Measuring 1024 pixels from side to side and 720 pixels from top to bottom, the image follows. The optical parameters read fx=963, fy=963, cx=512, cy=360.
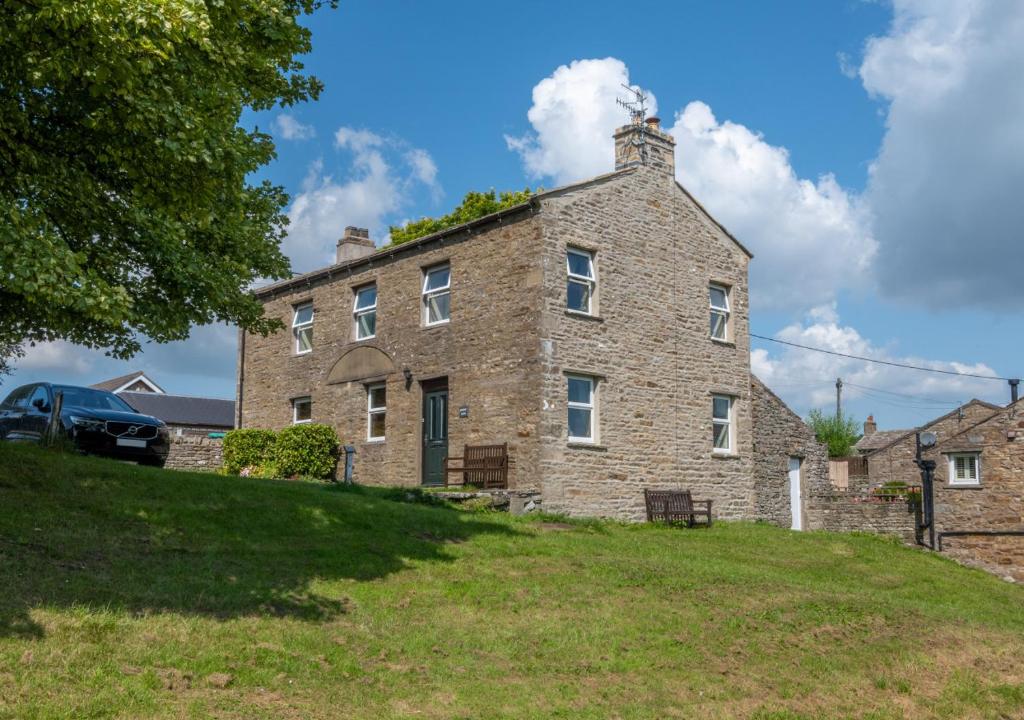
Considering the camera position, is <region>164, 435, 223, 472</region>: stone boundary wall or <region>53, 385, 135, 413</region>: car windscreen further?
<region>164, 435, 223, 472</region>: stone boundary wall

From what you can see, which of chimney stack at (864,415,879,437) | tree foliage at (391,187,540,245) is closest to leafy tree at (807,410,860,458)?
chimney stack at (864,415,879,437)

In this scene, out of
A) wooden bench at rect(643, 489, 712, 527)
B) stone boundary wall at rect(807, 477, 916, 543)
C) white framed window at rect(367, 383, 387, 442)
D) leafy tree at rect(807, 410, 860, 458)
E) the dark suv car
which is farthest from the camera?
leafy tree at rect(807, 410, 860, 458)

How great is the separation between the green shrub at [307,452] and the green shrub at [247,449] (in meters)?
0.52

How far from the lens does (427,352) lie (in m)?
23.9

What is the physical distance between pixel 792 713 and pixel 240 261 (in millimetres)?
10557

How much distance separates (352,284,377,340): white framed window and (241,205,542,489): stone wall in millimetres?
218

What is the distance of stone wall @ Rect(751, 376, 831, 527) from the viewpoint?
27328 millimetres

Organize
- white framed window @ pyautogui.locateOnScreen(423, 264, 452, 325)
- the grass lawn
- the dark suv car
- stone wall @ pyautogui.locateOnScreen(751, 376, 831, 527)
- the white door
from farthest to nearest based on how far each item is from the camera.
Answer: the white door → stone wall @ pyautogui.locateOnScreen(751, 376, 831, 527) → white framed window @ pyautogui.locateOnScreen(423, 264, 452, 325) → the dark suv car → the grass lawn

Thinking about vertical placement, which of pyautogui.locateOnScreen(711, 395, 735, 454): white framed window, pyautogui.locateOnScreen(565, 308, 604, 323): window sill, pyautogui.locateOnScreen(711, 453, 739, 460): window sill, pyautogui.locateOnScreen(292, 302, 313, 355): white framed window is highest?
pyautogui.locateOnScreen(292, 302, 313, 355): white framed window

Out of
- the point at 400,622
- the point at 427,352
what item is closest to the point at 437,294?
the point at 427,352

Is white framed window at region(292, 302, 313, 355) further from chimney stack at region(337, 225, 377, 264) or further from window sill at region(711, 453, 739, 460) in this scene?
window sill at region(711, 453, 739, 460)

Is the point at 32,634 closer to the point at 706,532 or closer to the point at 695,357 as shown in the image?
the point at 706,532

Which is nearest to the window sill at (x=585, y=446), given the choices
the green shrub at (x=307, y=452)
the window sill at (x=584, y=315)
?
the window sill at (x=584, y=315)

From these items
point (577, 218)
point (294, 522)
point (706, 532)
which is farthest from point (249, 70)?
point (706, 532)
